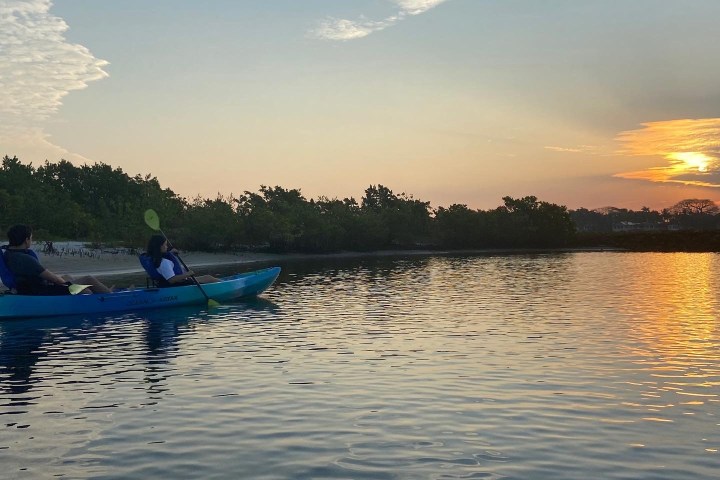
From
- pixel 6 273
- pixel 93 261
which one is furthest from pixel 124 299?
pixel 93 261

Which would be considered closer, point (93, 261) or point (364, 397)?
point (364, 397)

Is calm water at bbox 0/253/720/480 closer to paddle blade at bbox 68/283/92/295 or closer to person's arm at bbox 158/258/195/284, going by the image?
paddle blade at bbox 68/283/92/295

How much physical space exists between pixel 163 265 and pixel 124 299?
194 centimetres

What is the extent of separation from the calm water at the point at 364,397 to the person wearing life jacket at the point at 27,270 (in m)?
A: 1.17

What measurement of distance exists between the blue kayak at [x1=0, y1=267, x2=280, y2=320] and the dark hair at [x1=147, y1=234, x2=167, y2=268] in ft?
3.76

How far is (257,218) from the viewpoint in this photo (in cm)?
9975

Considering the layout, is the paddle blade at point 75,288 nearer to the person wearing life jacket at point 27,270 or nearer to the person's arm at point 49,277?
the person wearing life jacket at point 27,270

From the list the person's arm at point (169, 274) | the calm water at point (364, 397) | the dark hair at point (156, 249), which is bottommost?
the calm water at point (364, 397)

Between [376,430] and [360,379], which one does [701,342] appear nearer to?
[360,379]

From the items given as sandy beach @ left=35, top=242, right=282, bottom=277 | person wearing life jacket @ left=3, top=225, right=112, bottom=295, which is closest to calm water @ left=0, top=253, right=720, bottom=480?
person wearing life jacket @ left=3, top=225, right=112, bottom=295

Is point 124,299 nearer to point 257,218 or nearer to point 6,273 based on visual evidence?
point 6,273

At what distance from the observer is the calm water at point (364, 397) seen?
28.3 ft

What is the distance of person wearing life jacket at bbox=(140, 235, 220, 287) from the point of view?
88.9 feet

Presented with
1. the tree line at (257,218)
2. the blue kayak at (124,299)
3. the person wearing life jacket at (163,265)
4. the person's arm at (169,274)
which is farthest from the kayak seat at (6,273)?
the tree line at (257,218)
